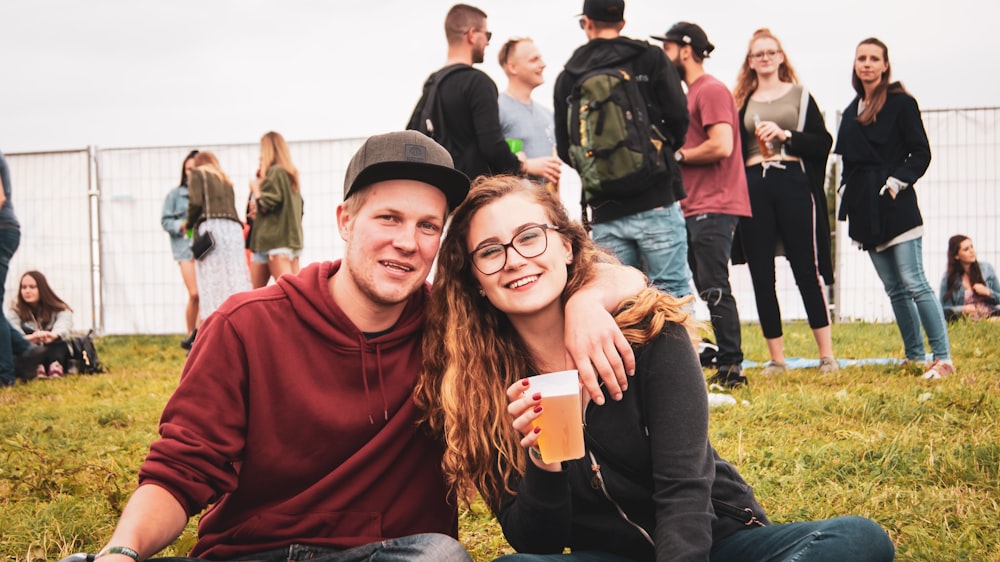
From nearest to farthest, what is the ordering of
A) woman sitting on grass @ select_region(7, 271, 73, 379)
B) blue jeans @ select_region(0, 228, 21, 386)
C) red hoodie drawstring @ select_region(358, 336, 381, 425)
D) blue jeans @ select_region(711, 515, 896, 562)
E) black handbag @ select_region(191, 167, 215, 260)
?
1. blue jeans @ select_region(711, 515, 896, 562)
2. red hoodie drawstring @ select_region(358, 336, 381, 425)
3. blue jeans @ select_region(0, 228, 21, 386)
4. black handbag @ select_region(191, 167, 215, 260)
5. woman sitting on grass @ select_region(7, 271, 73, 379)

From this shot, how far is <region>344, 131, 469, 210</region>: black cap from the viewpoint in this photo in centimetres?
241

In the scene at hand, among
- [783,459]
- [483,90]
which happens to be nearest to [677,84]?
[483,90]

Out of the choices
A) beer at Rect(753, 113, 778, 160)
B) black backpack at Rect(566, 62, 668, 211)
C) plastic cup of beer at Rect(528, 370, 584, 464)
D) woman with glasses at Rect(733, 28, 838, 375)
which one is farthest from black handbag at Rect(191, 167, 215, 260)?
plastic cup of beer at Rect(528, 370, 584, 464)

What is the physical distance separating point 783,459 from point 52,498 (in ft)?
10.2

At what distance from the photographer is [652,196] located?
15.8 ft

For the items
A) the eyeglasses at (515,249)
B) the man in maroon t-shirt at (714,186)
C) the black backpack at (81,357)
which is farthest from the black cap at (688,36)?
the black backpack at (81,357)

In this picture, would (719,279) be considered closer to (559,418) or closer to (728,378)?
(728,378)

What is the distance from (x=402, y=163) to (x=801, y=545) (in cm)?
143

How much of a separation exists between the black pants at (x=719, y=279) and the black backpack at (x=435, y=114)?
5.86ft

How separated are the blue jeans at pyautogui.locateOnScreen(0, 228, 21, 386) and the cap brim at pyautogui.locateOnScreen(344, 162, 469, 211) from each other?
540cm

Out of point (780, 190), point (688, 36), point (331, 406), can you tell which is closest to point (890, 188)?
point (780, 190)

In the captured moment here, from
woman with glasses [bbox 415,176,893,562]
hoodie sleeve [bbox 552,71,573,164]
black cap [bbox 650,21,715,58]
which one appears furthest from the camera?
black cap [bbox 650,21,715,58]

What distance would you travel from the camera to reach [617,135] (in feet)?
15.2

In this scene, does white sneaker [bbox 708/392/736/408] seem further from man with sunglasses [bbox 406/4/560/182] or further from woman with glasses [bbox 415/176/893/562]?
woman with glasses [bbox 415/176/893/562]
